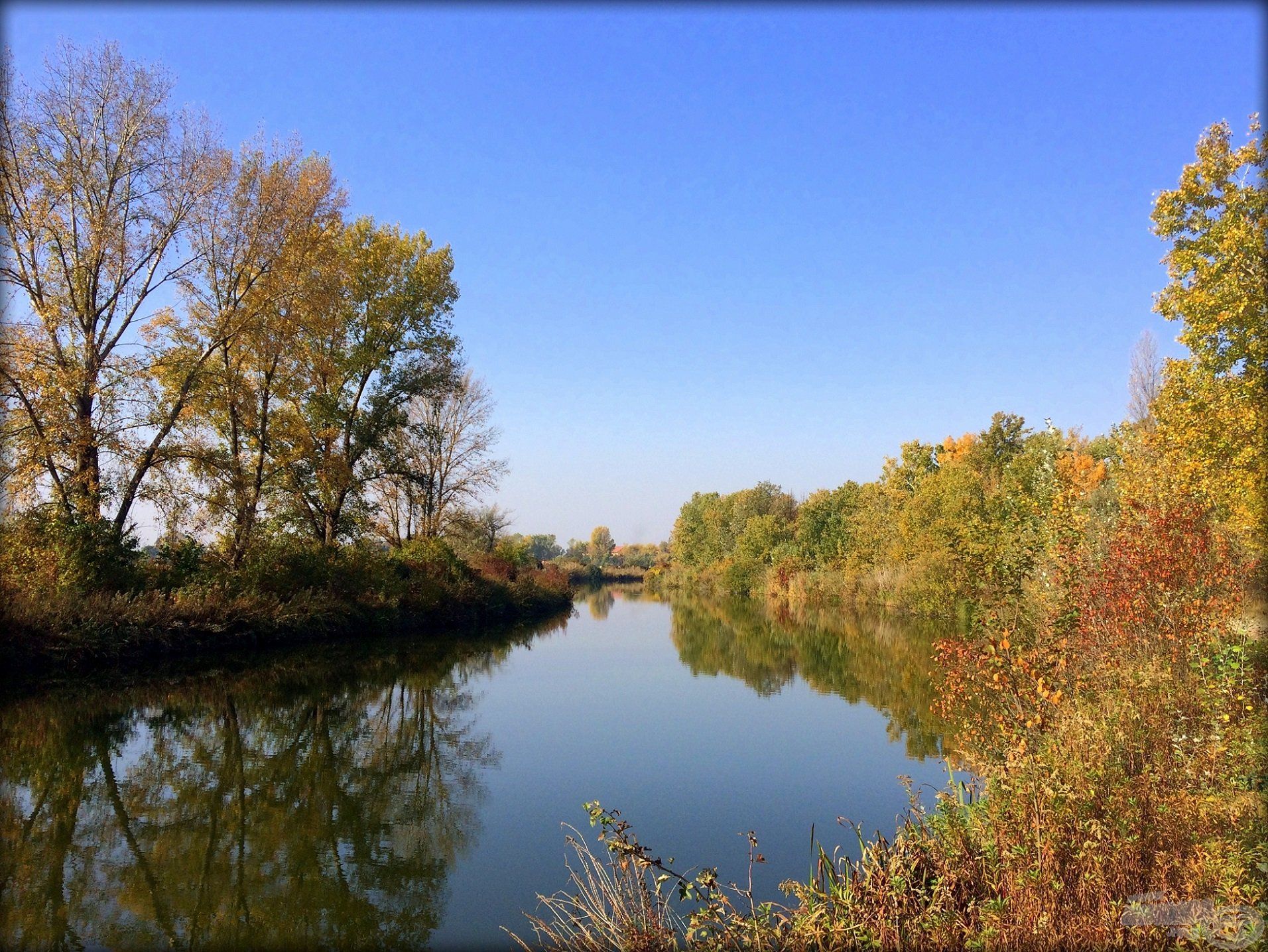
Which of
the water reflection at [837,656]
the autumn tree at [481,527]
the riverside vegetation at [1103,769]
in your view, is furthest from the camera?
the autumn tree at [481,527]

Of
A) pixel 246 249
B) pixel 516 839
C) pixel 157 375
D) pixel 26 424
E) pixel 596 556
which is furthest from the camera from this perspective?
pixel 596 556

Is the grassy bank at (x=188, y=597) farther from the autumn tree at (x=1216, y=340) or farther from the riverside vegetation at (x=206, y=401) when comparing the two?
the autumn tree at (x=1216, y=340)

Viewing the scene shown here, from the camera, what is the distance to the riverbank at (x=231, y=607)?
11.8 meters

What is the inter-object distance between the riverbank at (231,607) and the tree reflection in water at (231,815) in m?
1.35

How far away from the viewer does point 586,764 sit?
9211 mm

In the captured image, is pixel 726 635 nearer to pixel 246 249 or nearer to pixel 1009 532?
pixel 1009 532

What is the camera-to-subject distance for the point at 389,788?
8.23m

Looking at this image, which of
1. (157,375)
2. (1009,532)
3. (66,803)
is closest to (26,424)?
(157,375)

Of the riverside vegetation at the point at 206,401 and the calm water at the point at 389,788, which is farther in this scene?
the riverside vegetation at the point at 206,401

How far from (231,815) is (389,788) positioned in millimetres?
1656

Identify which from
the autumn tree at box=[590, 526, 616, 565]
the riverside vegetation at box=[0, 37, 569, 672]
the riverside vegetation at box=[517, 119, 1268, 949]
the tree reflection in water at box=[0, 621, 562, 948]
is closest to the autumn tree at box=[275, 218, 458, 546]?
the riverside vegetation at box=[0, 37, 569, 672]

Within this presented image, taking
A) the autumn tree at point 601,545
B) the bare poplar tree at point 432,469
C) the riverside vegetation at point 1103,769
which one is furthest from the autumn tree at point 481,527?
the autumn tree at point 601,545

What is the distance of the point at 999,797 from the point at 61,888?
6.39 m

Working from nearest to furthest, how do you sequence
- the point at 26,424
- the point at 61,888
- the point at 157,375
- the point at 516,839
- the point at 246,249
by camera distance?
the point at 61,888, the point at 516,839, the point at 26,424, the point at 157,375, the point at 246,249
